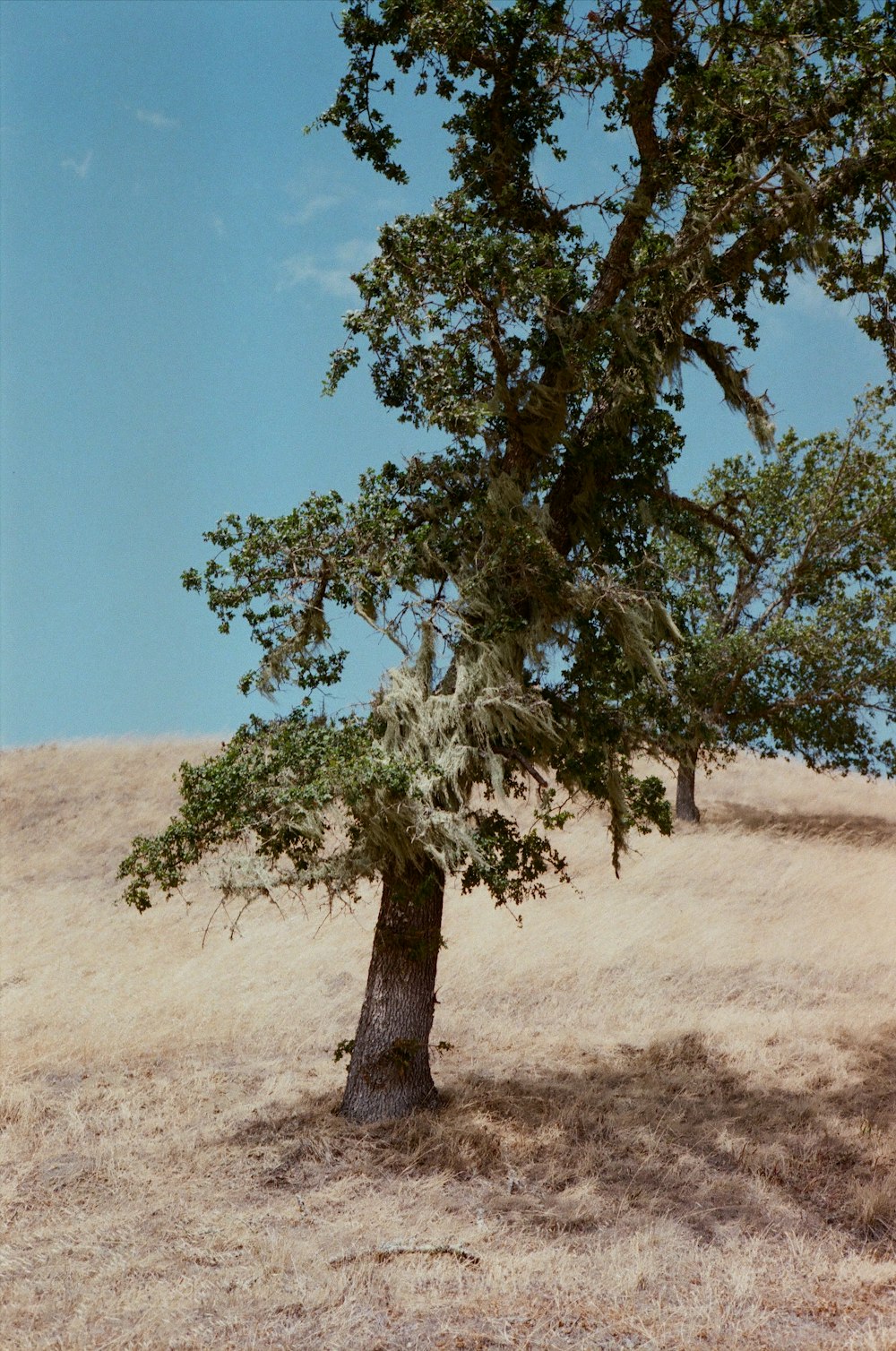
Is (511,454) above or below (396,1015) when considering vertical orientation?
above

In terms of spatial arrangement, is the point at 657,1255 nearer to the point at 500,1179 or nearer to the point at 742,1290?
the point at 742,1290

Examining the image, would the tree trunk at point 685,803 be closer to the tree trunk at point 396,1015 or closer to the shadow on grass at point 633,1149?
the shadow on grass at point 633,1149

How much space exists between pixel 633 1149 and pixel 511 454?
22.0ft

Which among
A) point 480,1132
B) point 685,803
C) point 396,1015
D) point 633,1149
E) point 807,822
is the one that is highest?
point 685,803

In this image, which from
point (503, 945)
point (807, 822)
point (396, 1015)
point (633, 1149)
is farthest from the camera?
point (807, 822)

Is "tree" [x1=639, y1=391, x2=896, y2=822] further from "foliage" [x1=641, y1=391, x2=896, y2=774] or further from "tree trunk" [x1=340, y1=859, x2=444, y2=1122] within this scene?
"tree trunk" [x1=340, y1=859, x2=444, y2=1122]

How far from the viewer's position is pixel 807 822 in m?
25.4

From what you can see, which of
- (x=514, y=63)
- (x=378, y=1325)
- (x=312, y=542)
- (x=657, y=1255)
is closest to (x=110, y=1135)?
(x=378, y=1325)

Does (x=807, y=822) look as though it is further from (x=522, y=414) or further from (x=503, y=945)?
(x=522, y=414)

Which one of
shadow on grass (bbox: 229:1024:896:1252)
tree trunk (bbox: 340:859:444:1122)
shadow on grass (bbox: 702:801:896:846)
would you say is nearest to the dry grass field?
shadow on grass (bbox: 229:1024:896:1252)

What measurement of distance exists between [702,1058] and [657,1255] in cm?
499

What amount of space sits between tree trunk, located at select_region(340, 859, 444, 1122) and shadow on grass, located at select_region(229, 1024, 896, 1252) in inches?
10.3

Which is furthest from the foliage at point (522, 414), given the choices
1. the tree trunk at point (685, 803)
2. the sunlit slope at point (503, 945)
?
the tree trunk at point (685, 803)

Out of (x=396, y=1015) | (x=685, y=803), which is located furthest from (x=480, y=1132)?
(x=685, y=803)
